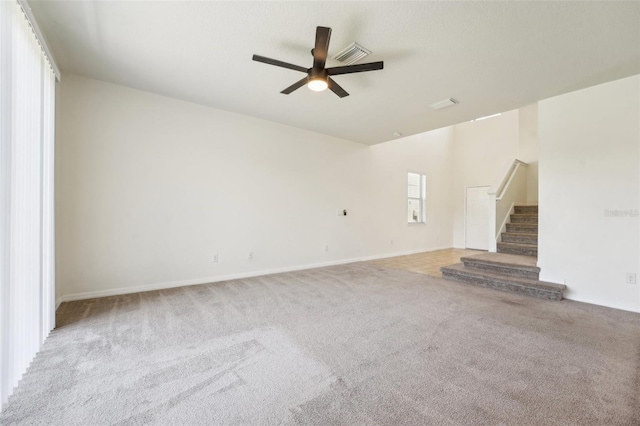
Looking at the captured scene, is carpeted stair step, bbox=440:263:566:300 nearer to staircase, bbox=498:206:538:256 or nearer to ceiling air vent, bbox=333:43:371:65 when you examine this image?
staircase, bbox=498:206:538:256

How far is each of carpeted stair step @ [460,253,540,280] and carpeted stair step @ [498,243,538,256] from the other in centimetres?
15

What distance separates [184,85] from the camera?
3.55 metres

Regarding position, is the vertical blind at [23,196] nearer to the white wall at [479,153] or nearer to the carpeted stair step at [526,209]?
the carpeted stair step at [526,209]

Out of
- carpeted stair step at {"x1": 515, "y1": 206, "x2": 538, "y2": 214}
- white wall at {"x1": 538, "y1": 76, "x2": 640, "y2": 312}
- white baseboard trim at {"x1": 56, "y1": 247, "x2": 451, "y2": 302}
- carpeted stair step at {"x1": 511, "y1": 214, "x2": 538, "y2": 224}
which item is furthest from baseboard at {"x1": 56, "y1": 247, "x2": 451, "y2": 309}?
carpeted stair step at {"x1": 515, "y1": 206, "x2": 538, "y2": 214}

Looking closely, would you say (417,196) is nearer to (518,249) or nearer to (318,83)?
(518,249)

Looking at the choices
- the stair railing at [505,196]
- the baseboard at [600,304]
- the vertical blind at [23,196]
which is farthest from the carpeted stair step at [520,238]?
the vertical blind at [23,196]

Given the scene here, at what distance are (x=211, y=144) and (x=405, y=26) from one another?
10.7ft

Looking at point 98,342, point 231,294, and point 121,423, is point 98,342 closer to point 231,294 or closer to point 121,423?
point 121,423

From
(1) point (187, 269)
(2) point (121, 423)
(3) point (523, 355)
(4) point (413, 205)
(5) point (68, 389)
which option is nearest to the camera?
(2) point (121, 423)

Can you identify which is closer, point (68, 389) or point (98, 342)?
point (68, 389)

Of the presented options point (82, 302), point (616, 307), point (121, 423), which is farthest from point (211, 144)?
point (616, 307)

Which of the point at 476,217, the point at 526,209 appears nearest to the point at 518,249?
the point at 526,209

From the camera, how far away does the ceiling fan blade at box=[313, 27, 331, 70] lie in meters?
2.07

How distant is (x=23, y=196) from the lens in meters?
2.04
